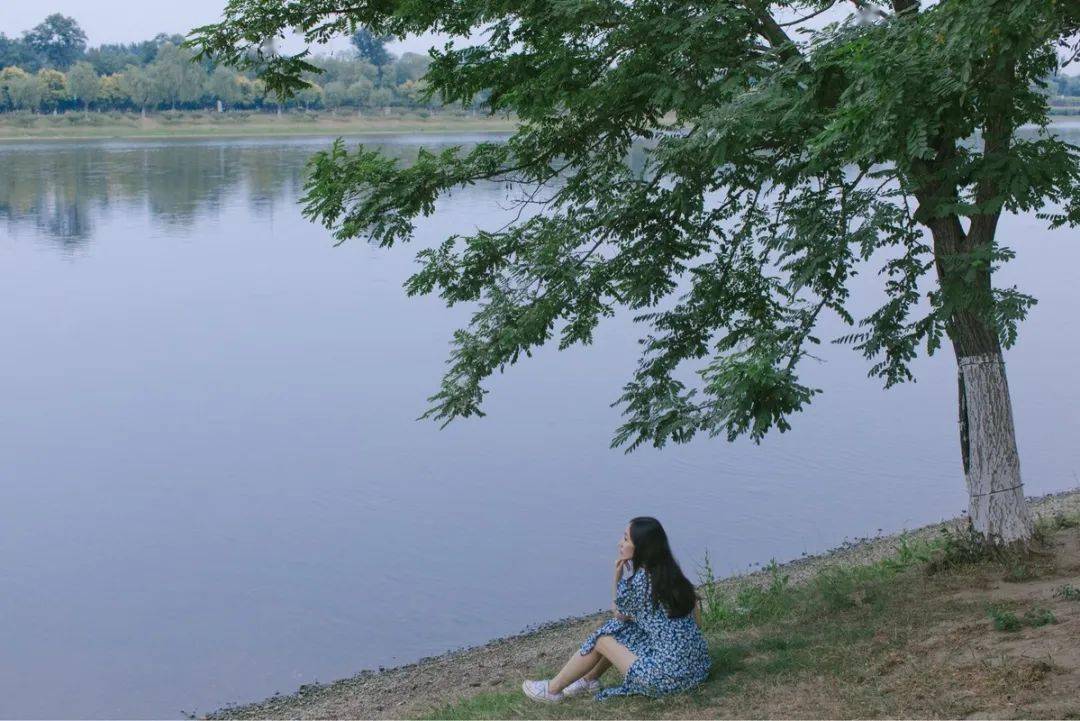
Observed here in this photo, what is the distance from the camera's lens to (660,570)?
697 centimetres

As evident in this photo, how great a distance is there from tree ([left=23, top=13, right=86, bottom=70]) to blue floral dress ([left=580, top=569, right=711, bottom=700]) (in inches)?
5708

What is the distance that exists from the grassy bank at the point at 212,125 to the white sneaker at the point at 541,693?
87.5m

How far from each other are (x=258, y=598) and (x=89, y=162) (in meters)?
61.7

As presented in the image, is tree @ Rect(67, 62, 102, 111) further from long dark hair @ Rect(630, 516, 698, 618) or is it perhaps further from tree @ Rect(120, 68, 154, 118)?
long dark hair @ Rect(630, 516, 698, 618)

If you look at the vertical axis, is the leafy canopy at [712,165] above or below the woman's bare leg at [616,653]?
above

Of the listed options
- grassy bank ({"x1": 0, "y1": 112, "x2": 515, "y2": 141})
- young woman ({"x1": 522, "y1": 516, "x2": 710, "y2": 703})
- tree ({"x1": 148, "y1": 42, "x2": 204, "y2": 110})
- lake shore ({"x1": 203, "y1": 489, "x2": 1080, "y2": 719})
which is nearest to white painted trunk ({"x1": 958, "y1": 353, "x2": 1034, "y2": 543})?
lake shore ({"x1": 203, "y1": 489, "x2": 1080, "y2": 719})

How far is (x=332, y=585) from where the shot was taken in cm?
1373

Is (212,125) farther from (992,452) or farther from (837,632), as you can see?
(837,632)

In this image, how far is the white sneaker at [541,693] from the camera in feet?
24.2

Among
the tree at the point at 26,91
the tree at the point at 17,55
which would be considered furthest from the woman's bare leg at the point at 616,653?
the tree at the point at 17,55

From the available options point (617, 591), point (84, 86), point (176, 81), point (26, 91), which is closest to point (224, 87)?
point (176, 81)

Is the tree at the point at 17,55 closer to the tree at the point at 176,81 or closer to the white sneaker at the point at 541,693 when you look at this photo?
the tree at the point at 176,81

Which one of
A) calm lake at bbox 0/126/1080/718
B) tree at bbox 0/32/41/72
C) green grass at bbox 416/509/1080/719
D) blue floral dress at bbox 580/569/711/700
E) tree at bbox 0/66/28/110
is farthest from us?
tree at bbox 0/32/41/72

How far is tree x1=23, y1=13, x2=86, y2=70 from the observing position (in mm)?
140250
